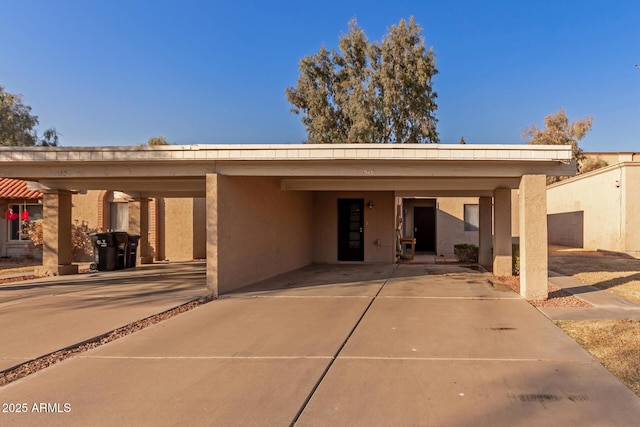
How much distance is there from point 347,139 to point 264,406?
25330 millimetres

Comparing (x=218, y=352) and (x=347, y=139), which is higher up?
(x=347, y=139)

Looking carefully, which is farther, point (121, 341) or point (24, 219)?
point (24, 219)

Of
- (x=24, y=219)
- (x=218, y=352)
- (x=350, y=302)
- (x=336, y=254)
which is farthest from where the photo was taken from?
(x=24, y=219)

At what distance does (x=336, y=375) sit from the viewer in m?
4.89

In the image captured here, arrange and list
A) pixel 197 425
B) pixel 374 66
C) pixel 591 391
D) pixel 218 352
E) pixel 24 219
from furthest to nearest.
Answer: pixel 374 66 → pixel 24 219 → pixel 218 352 → pixel 591 391 → pixel 197 425

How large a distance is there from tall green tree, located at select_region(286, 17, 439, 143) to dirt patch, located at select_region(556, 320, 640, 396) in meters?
20.8

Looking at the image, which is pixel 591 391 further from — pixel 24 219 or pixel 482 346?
pixel 24 219

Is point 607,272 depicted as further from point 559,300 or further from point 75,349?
point 75,349

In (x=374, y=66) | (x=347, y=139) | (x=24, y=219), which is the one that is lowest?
(x=24, y=219)

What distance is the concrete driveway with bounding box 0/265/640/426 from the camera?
3.91m

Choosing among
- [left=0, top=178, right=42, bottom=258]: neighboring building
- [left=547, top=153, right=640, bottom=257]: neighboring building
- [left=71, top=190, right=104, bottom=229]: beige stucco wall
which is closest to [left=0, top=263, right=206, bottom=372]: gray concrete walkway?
[left=71, top=190, right=104, bottom=229]: beige stucco wall

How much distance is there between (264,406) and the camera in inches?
161

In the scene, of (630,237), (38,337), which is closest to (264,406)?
(38,337)

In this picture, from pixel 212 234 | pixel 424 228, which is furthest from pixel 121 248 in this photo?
pixel 424 228
